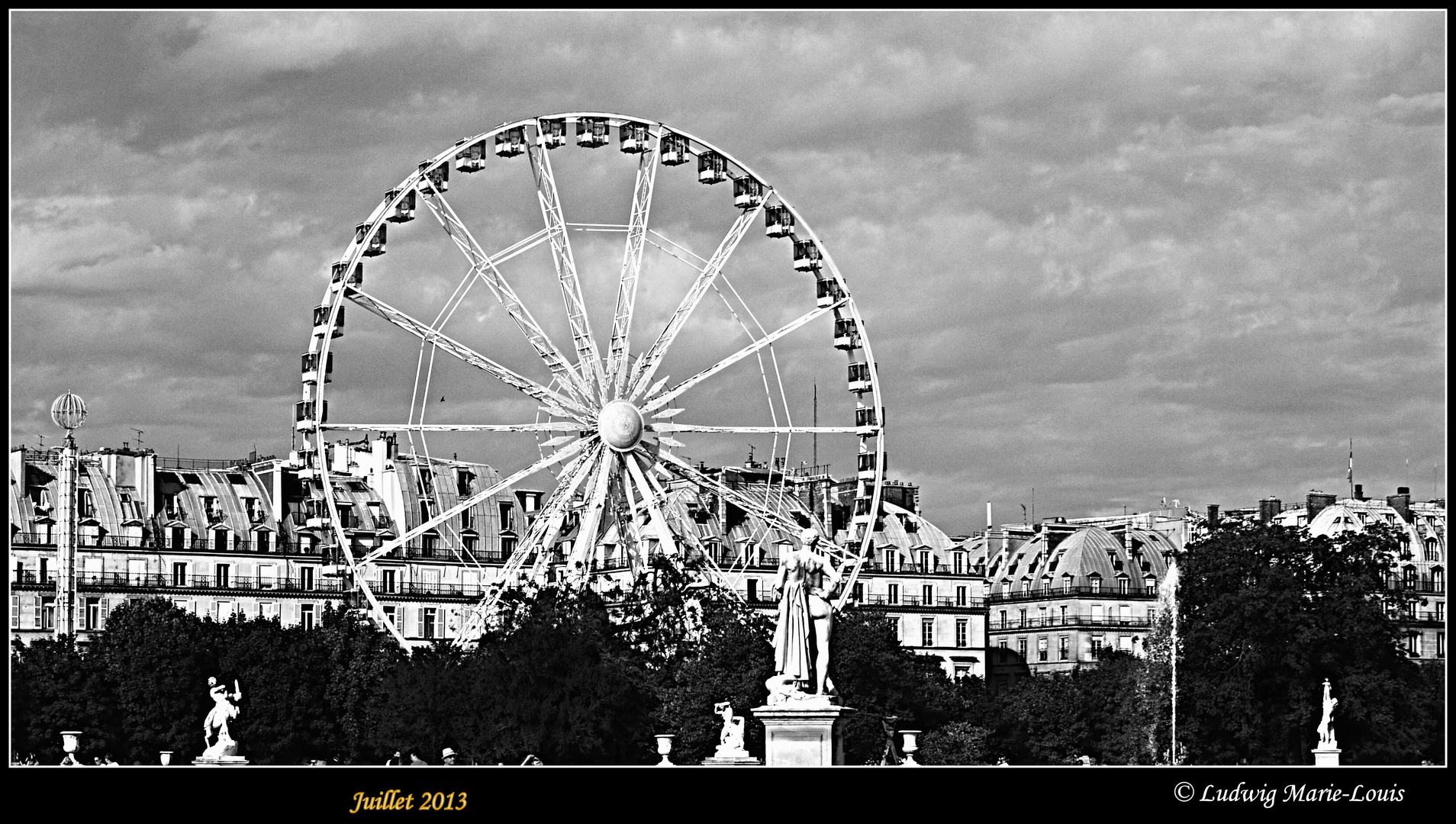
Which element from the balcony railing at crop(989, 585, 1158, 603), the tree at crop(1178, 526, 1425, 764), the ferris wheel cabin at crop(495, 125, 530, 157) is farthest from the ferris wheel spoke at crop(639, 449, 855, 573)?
the balcony railing at crop(989, 585, 1158, 603)

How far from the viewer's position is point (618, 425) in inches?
2913

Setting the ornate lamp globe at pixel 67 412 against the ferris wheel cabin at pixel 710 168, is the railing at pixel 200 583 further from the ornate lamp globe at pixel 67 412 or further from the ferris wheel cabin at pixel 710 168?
the ferris wheel cabin at pixel 710 168

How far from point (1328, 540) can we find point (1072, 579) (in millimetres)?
41002

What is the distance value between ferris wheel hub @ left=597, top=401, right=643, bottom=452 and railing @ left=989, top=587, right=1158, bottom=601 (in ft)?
189

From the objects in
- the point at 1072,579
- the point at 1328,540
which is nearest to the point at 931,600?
the point at 1072,579

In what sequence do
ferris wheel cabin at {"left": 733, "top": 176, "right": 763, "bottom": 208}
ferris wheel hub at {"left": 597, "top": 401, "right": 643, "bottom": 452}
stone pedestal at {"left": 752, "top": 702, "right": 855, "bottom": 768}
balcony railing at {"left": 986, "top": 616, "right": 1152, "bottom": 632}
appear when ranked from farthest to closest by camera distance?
balcony railing at {"left": 986, "top": 616, "right": 1152, "bottom": 632} < ferris wheel cabin at {"left": 733, "top": 176, "right": 763, "bottom": 208} < ferris wheel hub at {"left": 597, "top": 401, "right": 643, "bottom": 452} < stone pedestal at {"left": 752, "top": 702, "right": 855, "bottom": 768}

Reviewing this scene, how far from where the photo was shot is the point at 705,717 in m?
79.7

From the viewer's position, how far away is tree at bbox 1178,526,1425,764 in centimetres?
8219

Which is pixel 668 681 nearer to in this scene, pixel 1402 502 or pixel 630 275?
pixel 630 275

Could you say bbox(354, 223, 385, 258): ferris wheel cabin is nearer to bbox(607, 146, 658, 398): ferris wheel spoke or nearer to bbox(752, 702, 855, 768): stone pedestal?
bbox(607, 146, 658, 398): ferris wheel spoke

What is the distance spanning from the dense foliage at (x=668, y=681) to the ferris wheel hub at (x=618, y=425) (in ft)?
17.3

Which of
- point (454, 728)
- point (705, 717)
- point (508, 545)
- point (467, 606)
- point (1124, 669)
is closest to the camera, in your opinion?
point (454, 728)

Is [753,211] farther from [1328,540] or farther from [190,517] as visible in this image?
[190,517]

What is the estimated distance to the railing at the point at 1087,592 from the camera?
128625 millimetres
